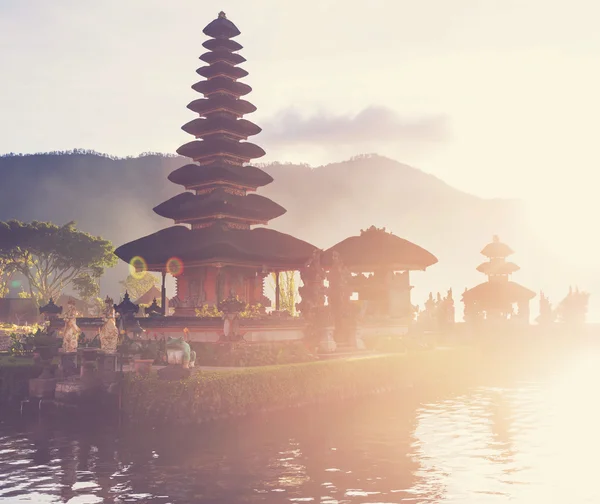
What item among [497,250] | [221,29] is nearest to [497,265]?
[497,250]

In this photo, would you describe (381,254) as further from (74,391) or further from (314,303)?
(74,391)

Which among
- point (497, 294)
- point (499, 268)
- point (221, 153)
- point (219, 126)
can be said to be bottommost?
point (497, 294)

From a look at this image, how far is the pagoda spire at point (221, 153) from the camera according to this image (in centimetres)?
4866

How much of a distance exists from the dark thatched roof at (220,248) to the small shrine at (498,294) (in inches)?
1028

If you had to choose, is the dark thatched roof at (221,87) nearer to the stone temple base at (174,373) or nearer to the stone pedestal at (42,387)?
the stone pedestal at (42,387)

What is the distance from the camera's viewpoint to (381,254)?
162ft

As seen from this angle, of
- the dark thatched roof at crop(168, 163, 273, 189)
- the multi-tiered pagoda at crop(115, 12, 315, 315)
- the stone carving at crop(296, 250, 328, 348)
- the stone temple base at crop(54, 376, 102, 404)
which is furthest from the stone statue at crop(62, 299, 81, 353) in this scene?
the dark thatched roof at crop(168, 163, 273, 189)

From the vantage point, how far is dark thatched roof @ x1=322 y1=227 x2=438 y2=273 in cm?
4941

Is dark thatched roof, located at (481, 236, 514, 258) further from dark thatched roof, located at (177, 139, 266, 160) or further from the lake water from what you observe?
the lake water

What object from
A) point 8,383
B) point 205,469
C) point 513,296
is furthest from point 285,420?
point 513,296

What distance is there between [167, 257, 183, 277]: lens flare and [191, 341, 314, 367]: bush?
1274 cm

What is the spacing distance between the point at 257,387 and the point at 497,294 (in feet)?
158

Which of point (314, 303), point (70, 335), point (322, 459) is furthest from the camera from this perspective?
point (314, 303)

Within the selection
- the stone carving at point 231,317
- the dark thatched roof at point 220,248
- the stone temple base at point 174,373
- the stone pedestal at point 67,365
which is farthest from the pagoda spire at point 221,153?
the stone temple base at point 174,373
